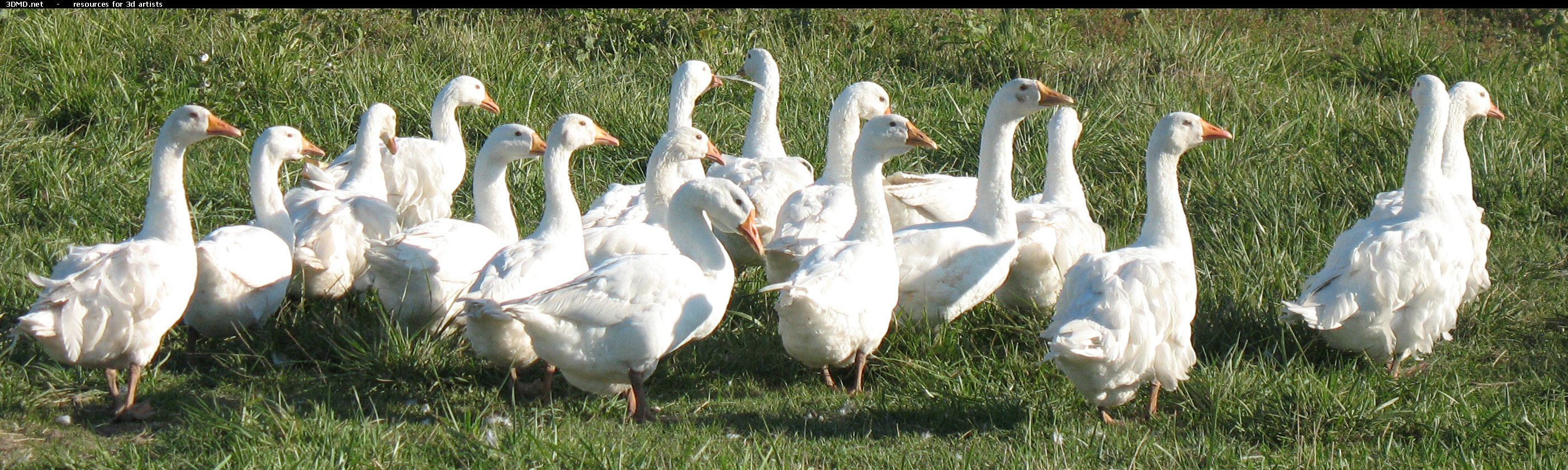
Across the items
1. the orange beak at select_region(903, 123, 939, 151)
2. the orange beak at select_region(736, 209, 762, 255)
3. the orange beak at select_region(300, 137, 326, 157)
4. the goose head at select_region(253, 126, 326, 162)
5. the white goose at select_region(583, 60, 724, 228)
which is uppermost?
the orange beak at select_region(903, 123, 939, 151)

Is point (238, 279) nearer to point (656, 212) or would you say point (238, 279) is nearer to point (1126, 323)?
point (656, 212)

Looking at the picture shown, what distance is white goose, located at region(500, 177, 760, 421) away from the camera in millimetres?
4832

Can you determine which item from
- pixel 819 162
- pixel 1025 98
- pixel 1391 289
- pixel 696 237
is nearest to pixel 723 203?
pixel 696 237

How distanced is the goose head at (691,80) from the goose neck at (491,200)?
5.96 ft

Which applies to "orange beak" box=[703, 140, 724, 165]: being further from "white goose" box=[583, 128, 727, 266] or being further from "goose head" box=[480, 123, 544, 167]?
"goose head" box=[480, 123, 544, 167]

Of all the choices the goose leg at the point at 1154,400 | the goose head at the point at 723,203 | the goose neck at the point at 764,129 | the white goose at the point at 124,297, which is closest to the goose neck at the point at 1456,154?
the goose leg at the point at 1154,400

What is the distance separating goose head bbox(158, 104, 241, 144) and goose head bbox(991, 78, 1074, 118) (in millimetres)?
3194

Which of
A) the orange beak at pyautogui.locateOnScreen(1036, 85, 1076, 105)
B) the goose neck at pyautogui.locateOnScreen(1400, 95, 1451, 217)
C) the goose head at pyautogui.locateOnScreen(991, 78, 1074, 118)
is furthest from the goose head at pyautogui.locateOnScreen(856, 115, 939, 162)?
the goose neck at pyautogui.locateOnScreen(1400, 95, 1451, 217)

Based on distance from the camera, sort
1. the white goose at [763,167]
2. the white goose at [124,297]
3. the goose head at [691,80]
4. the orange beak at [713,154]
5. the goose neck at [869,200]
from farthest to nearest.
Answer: the goose head at [691,80], the white goose at [763,167], the orange beak at [713,154], the goose neck at [869,200], the white goose at [124,297]

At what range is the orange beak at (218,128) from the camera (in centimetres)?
545

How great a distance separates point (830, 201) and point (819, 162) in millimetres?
1802

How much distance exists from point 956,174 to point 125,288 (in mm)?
4581

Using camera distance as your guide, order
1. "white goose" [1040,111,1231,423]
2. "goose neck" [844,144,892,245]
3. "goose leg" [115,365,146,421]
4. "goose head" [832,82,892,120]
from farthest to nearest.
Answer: "goose head" [832,82,892,120] < "goose neck" [844,144,892,245] < "goose leg" [115,365,146,421] < "white goose" [1040,111,1231,423]

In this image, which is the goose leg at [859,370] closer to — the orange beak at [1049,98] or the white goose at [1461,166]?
the orange beak at [1049,98]
